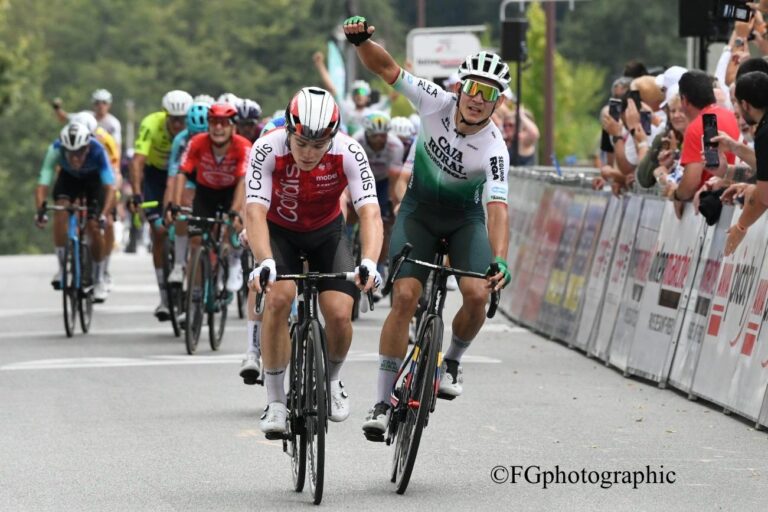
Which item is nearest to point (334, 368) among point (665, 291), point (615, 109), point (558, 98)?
point (665, 291)

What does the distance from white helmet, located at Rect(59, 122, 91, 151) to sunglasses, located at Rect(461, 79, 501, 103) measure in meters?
8.25

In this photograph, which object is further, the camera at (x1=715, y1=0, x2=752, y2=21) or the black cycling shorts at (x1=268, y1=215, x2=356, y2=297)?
the camera at (x1=715, y1=0, x2=752, y2=21)

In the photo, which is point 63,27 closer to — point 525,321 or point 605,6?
point 605,6

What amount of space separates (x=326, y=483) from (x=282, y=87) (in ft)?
358

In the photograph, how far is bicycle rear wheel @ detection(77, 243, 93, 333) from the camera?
17.7m

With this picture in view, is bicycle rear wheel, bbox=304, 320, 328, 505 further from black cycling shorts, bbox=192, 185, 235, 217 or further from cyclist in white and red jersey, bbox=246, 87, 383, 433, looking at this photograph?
black cycling shorts, bbox=192, 185, 235, 217

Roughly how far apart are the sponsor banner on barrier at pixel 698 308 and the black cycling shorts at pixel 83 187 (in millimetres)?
6815

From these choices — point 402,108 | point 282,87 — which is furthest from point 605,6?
point 402,108

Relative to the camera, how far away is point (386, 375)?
32.2 feet

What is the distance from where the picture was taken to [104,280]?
19.8 metres

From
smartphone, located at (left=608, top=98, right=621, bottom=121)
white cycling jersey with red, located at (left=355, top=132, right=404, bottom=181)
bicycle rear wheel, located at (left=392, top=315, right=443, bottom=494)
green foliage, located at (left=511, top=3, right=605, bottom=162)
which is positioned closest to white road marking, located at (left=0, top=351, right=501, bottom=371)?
smartphone, located at (left=608, top=98, right=621, bottom=121)

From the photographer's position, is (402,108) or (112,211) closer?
(112,211)

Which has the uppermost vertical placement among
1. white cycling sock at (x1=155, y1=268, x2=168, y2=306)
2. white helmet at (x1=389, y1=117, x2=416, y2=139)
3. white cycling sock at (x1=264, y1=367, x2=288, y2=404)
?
white cycling sock at (x1=264, y1=367, x2=288, y2=404)

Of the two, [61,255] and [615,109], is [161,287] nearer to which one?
[61,255]
